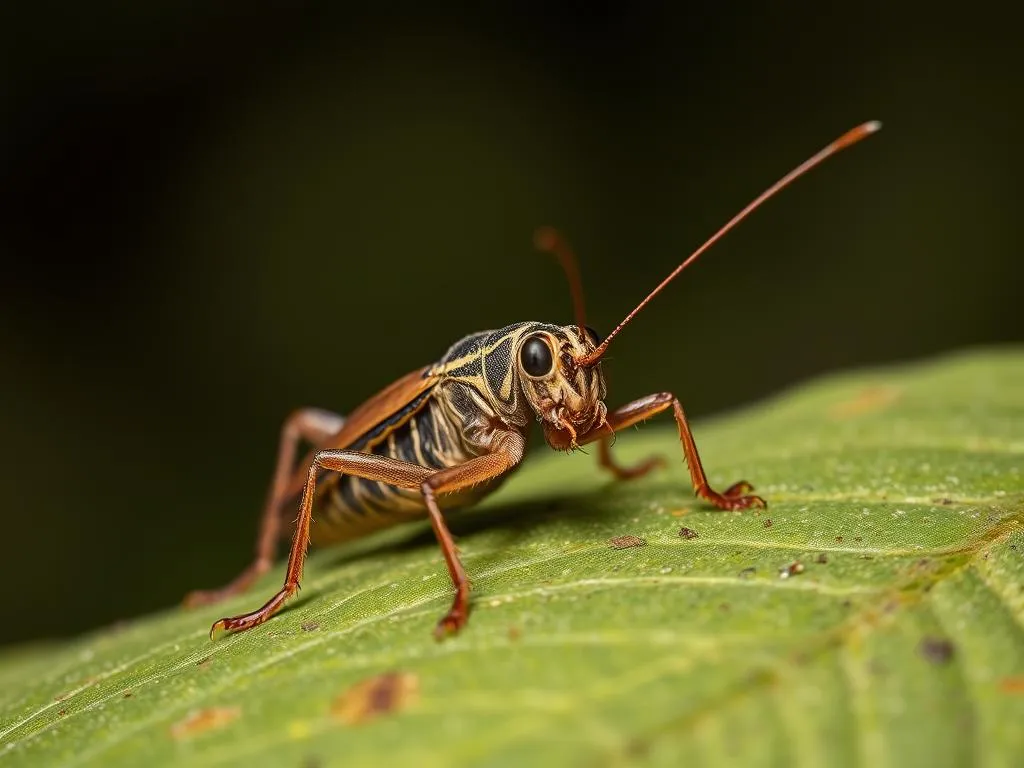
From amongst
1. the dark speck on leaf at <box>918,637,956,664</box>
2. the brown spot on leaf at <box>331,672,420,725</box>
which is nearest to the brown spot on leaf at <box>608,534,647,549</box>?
the brown spot on leaf at <box>331,672,420,725</box>

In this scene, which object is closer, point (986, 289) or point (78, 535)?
point (78, 535)

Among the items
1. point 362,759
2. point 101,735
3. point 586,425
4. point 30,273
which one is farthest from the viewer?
point 30,273

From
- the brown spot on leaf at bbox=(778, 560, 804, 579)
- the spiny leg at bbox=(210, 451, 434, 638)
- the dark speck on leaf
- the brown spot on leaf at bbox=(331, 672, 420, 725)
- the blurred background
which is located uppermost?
the blurred background

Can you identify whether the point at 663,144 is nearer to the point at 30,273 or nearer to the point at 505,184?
the point at 505,184

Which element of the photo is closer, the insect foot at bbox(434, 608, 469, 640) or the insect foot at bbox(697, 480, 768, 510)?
the insect foot at bbox(434, 608, 469, 640)

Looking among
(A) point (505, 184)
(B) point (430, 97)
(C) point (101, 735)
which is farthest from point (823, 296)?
(C) point (101, 735)

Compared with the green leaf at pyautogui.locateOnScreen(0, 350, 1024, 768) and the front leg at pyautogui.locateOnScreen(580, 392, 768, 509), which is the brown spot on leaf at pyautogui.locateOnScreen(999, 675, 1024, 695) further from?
the front leg at pyautogui.locateOnScreen(580, 392, 768, 509)

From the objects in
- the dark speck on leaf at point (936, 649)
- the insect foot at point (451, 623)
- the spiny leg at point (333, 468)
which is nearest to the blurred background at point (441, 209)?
the spiny leg at point (333, 468)
